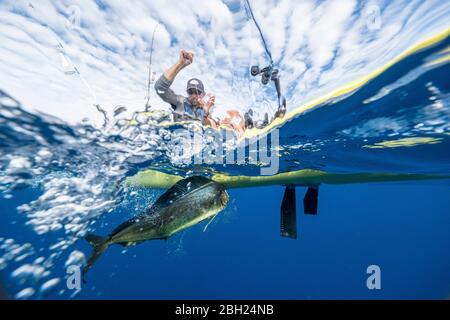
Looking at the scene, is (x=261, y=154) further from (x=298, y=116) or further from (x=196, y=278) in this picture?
(x=196, y=278)

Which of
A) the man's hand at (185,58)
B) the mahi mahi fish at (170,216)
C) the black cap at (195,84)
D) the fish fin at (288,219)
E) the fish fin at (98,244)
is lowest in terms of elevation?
the fish fin at (288,219)

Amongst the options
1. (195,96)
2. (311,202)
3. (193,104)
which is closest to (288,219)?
(311,202)

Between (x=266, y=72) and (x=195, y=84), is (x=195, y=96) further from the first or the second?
(x=266, y=72)

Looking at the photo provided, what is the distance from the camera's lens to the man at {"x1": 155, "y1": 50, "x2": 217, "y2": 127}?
14.2 feet

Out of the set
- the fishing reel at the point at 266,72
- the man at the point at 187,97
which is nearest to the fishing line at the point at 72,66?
the man at the point at 187,97

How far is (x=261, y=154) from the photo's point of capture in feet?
29.1

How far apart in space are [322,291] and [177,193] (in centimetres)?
6564

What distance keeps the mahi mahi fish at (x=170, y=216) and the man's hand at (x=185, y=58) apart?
2.26m

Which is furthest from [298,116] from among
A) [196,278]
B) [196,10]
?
[196,278]

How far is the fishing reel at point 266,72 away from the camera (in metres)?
4.30

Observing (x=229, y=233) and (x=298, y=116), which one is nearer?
(x=298, y=116)

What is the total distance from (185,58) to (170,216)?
2.76 metres

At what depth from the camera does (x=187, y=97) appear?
207 inches

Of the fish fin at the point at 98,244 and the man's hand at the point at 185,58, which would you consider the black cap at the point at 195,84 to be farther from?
the fish fin at the point at 98,244
